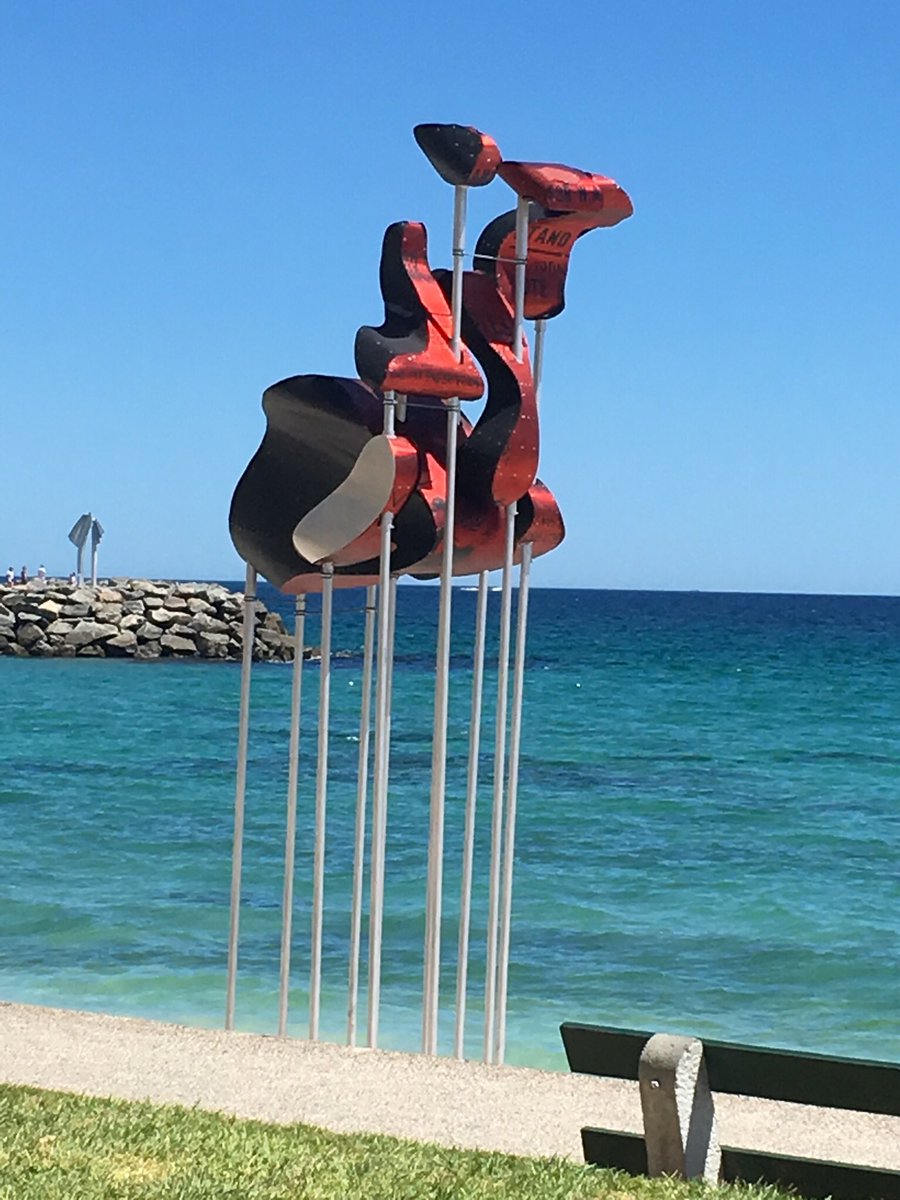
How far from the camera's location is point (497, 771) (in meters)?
7.50

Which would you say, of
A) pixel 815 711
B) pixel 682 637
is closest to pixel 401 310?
pixel 815 711

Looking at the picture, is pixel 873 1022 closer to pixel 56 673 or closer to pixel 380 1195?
pixel 380 1195

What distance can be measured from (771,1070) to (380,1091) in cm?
199

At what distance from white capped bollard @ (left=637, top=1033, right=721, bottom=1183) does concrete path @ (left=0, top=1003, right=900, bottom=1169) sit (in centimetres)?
59

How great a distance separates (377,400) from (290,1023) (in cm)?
504

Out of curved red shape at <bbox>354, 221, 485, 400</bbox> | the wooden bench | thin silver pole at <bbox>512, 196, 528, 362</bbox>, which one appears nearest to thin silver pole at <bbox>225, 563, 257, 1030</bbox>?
curved red shape at <bbox>354, 221, 485, 400</bbox>

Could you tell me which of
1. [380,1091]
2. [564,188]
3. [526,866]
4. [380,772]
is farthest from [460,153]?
[526,866]

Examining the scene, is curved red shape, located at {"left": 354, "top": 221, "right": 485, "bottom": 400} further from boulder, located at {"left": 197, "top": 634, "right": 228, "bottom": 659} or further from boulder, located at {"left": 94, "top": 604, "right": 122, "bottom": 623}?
boulder, located at {"left": 94, "top": 604, "right": 122, "bottom": 623}

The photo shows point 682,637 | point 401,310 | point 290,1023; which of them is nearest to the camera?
point 401,310

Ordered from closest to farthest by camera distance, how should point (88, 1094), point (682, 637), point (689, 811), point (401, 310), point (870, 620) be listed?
point (88, 1094) → point (401, 310) → point (689, 811) → point (682, 637) → point (870, 620)

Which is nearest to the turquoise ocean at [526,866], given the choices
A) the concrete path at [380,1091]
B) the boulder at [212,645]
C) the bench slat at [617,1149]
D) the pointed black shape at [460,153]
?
the pointed black shape at [460,153]

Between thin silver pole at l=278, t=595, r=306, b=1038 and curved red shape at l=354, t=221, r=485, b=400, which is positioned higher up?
curved red shape at l=354, t=221, r=485, b=400

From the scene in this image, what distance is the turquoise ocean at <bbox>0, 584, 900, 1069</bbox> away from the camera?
11820 millimetres

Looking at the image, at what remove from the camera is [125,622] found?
45188 millimetres
